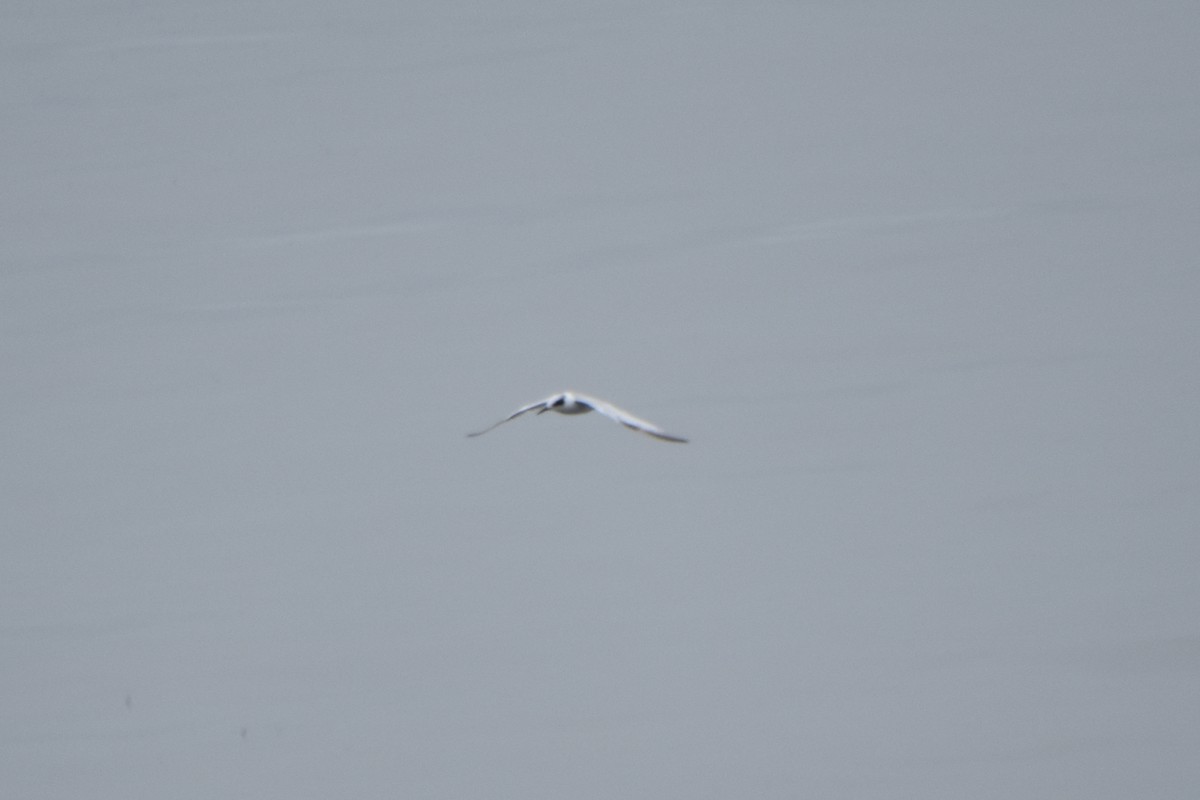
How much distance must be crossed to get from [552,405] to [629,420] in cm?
11

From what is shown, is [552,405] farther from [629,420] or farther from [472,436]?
[472,436]

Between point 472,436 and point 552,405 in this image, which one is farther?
point 472,436

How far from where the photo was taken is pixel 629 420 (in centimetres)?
202

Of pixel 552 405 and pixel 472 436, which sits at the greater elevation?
pixel 472 436

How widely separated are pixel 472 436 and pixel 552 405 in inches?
40.7

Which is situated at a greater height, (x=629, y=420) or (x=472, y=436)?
(x=472, y=436)

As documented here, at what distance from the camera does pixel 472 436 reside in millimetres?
3082

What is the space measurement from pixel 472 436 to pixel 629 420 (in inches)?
43.2

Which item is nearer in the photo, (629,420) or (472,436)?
Result: (629,420)

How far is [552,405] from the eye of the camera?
6.77 ft

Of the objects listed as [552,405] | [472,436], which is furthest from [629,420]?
[472,436]
